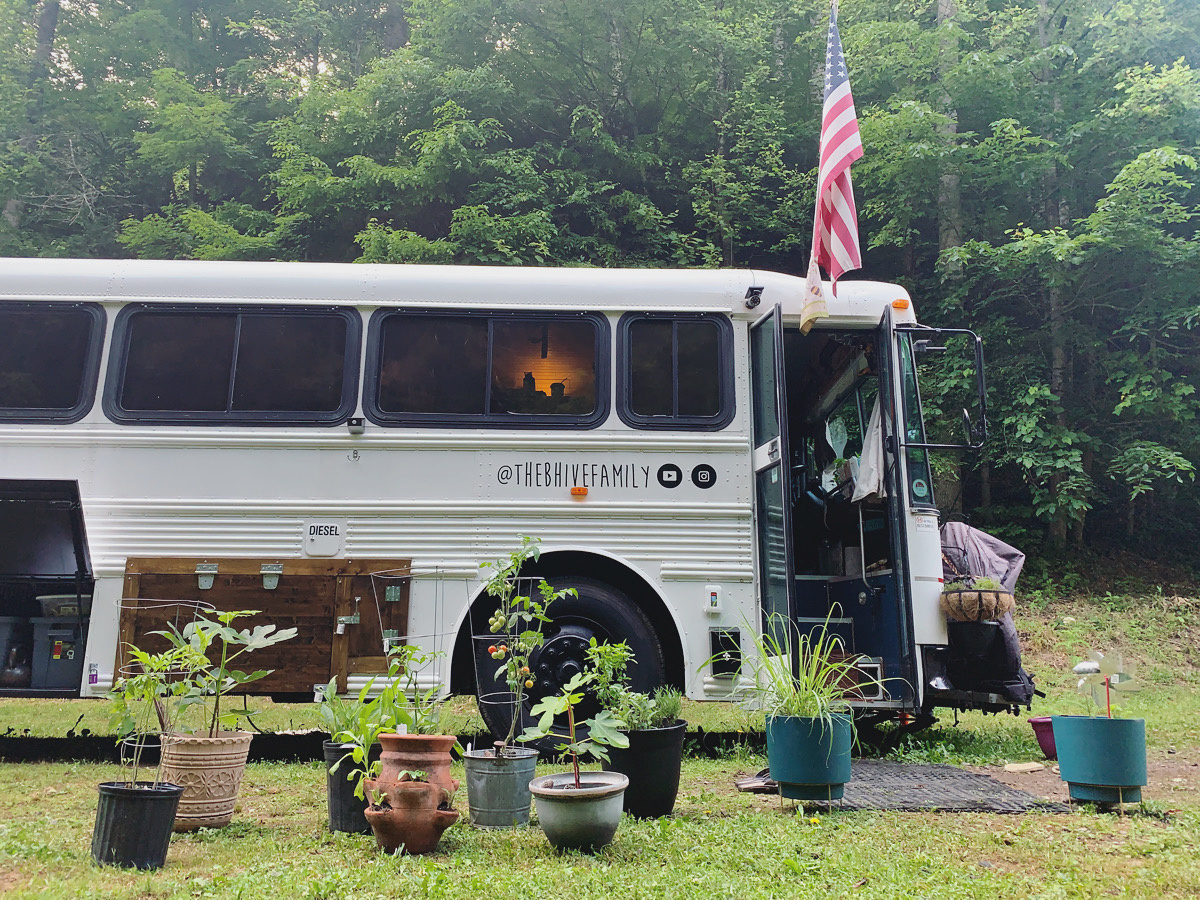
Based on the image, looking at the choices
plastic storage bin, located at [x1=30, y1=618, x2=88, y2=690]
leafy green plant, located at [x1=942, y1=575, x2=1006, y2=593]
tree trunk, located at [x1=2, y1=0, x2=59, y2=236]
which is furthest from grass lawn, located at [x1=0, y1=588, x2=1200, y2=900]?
tree trunk, located at [x1=2, y1=0, x2=59, y2=236]

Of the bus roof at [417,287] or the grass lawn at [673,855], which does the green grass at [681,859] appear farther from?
the bus roof at [417,287]

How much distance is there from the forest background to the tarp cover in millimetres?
6545

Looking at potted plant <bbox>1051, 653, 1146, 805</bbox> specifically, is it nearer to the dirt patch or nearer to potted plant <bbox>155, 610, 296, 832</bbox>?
the dirt patch

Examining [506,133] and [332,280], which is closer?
[332,280]

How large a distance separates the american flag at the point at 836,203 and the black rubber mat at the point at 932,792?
2915 mm

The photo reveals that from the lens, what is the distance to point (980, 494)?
48.9 feet

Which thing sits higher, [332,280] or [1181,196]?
[1181,196]

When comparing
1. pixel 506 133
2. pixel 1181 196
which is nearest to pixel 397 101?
pixel 506 133

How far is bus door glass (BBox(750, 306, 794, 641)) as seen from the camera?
17.8ft

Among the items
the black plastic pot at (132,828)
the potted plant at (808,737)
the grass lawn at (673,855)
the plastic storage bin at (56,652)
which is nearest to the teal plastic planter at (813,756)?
the potted plant at (808,737)

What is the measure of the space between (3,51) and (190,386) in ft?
59.0

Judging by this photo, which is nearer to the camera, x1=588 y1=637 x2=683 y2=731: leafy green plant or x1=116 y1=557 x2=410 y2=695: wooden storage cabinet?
x1=588 y1=637 x2=683 y2=731: leafy green plant

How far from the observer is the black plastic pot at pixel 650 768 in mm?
4086

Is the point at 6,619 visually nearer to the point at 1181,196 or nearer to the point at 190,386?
the point at 190,386
